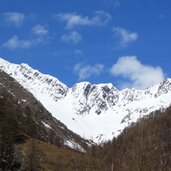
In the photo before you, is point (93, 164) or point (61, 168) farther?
point (93, 164)

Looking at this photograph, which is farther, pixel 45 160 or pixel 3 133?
pixel 45 160

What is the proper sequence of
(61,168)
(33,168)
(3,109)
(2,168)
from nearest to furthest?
(2,168) → (33,168) → (61,168) → (3,109)

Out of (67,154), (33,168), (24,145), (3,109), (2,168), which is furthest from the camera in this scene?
(3,109)

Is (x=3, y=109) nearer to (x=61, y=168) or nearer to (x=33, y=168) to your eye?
(x=61, y=168)

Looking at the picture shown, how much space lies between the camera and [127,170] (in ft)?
641

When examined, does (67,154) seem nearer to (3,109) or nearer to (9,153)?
(3,109)

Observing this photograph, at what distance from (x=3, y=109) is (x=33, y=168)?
77524 millimetres

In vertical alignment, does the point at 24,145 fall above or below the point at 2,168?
above

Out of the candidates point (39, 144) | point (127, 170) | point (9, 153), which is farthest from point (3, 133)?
point (127, 170)

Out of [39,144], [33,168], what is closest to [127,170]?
[39,144]

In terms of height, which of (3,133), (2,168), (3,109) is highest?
(3,109)

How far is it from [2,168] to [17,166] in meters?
3.23

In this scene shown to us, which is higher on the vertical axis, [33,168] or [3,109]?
[3,109]

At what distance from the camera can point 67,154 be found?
158 metres
